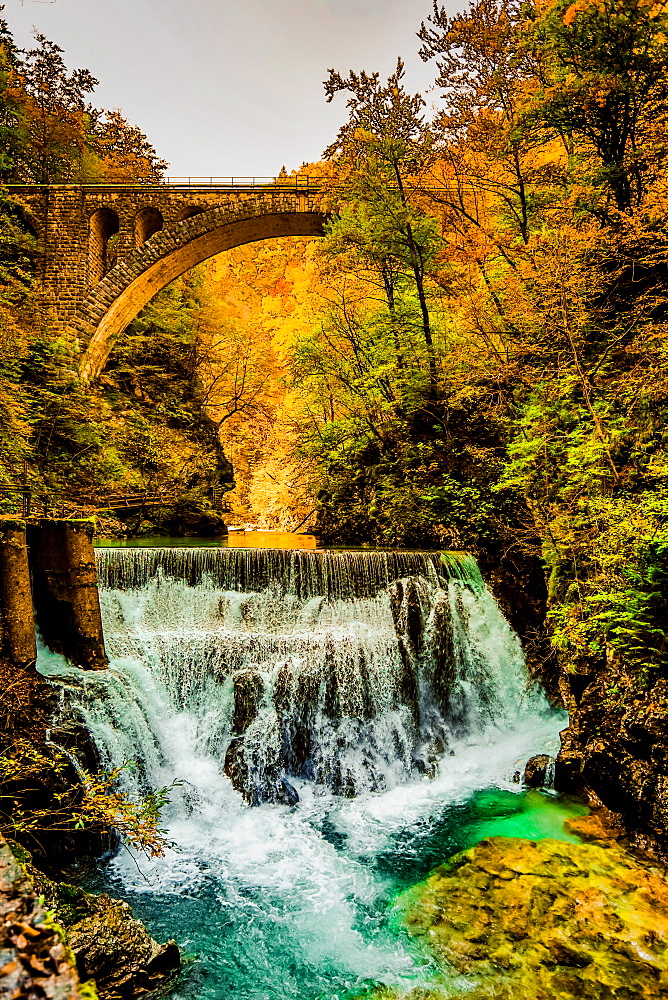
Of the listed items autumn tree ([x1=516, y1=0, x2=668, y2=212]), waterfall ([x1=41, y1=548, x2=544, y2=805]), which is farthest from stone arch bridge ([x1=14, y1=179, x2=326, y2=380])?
autumn tree ([x1=516, y1=0, x2=668, y2=212])

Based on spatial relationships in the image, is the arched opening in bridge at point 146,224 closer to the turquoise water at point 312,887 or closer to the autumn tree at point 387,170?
the autumn tree at point 387,170

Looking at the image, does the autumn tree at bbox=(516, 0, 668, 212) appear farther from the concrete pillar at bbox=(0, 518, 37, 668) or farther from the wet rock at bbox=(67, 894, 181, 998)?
the wet rock at bbox=(67, 894, 181, 998)

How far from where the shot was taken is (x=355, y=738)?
735 cm

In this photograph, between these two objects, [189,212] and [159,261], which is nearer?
[159,261]

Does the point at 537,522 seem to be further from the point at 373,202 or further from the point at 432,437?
the point at 373,202

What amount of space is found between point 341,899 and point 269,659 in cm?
326

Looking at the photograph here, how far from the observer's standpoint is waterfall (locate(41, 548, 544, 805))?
22.4ft

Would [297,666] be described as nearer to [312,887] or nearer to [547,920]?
[312,887]

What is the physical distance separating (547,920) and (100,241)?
19.5 m

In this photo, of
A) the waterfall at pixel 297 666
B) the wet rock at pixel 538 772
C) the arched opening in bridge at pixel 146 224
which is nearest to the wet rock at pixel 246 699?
the waterfall at pixel 297 666

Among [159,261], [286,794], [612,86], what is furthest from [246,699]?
[159,261]

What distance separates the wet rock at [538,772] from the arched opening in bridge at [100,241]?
17048 mm

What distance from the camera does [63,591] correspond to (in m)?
6.77

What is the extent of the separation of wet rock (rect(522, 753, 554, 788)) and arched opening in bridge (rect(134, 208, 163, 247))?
56.7ft
